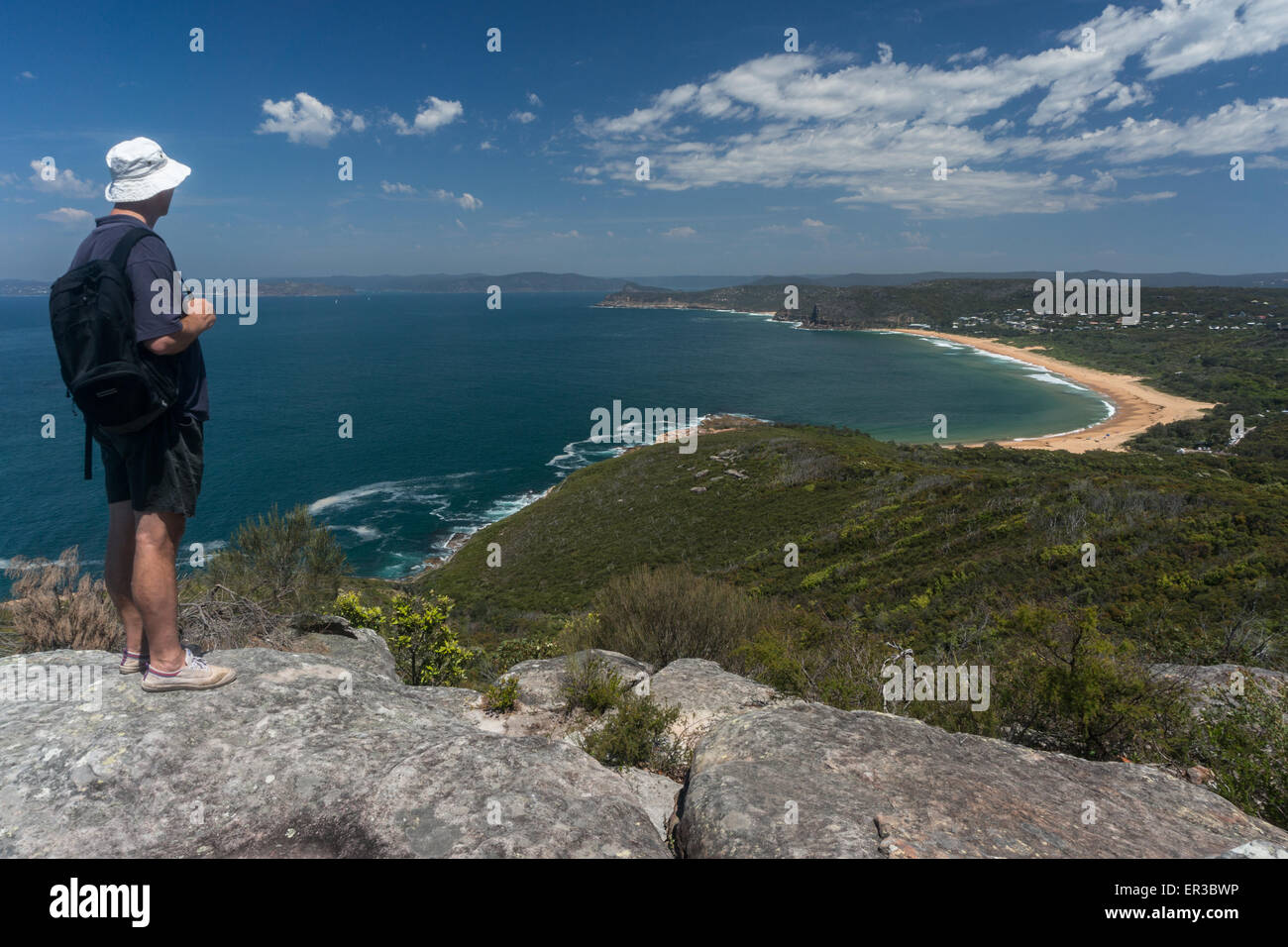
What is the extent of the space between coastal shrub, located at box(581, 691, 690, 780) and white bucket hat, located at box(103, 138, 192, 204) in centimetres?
449

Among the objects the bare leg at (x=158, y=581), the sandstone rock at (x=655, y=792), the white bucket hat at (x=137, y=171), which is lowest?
the sandstone rock at (x=655, y=792)

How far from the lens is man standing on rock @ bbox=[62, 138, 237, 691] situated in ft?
10.8

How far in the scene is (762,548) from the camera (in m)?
32.8

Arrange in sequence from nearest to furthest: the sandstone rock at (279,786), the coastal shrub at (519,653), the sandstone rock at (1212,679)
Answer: the sandstone rock at (279,786) → the sandstone rock at (1212,679) → the coastal shrub at (519,653)

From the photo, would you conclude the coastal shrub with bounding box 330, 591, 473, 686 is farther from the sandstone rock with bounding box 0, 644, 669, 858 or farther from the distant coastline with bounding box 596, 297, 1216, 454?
the distant coastline with bounding box 596, 297, 1216, 454

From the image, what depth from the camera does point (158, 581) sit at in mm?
3541

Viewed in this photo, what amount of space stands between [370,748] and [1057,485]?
3210 centimetres

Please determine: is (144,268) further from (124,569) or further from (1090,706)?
(1090,706)

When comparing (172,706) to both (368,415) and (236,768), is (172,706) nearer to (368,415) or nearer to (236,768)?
(236,768)

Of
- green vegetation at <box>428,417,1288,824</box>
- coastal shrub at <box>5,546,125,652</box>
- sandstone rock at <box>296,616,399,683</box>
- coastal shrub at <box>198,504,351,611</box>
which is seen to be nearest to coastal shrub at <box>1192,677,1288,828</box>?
green vegetation at <box>428,417,1288,824</box>

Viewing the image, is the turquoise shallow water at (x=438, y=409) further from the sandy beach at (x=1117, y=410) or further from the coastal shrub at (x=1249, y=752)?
the coastal shrub at (x=1249, y=752)

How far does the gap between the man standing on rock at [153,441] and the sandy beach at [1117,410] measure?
6815 centimetres

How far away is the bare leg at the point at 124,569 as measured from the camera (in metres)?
3.59

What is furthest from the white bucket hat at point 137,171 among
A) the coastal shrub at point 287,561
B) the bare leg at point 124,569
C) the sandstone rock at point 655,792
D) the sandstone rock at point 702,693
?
the coastal shrub at point 287,561
